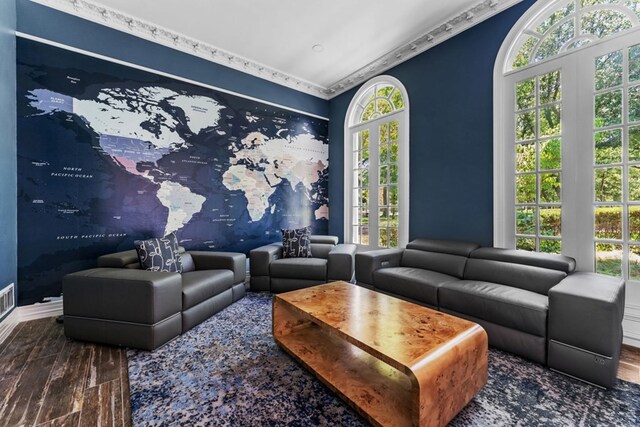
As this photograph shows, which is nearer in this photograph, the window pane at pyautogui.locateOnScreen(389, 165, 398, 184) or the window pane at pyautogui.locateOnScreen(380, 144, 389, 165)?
the window pane at pyautogui.locateOnScreen(389, 165, 398, 184)

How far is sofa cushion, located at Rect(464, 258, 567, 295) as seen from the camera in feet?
7.32

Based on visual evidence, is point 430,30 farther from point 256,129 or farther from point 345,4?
point 256,129

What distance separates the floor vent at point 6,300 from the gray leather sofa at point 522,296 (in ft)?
11.0

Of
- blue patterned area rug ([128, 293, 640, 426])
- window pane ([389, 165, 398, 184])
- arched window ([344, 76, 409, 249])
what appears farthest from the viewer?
window pane ([389, 165, 398, 184])

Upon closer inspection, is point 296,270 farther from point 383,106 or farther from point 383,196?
point 383,106

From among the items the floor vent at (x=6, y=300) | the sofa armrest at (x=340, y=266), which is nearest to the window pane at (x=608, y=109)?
the sofa armrest at (x=340, y=266)

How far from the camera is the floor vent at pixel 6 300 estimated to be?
7.44 feet

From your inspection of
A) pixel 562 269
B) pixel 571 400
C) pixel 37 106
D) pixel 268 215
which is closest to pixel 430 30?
pixel 562 269

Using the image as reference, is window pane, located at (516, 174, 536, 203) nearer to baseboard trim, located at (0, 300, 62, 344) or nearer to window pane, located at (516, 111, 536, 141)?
window pane, located at (516, 111, 536, 141)

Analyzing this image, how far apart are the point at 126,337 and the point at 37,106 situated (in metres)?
2.50

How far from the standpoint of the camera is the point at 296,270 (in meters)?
3.39

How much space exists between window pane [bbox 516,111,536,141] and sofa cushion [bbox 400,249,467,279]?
4.71 ft

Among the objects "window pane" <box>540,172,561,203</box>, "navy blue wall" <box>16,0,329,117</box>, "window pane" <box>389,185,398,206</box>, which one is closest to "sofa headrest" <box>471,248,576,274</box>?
"window pane" <box>540,172,561,203</box>

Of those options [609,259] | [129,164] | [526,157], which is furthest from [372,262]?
[129,164]
